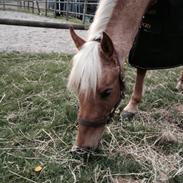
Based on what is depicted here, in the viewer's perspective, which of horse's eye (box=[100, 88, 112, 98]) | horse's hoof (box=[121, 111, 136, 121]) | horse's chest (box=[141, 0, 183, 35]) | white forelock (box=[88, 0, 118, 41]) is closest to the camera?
horse's eye (box=[100, 88, 112, 98])

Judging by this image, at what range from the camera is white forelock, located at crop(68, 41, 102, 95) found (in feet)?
8.15

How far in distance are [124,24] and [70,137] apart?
1.10 meters

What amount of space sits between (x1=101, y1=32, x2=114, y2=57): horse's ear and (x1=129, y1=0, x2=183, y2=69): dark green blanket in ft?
2.49

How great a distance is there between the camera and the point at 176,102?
4.19 m

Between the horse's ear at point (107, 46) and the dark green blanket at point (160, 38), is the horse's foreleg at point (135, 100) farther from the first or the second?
the horse's ear at point (107, 46)

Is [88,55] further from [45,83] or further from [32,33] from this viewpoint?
[32,33]

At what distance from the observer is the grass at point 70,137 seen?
2768 millimetres

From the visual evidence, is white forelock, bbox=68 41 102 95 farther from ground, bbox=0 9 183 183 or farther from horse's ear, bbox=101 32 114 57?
ground, bbox=0 9 183 183

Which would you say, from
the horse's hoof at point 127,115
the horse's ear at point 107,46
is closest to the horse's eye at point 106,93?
the horse's ear at point 107,46

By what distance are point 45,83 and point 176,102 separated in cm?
158

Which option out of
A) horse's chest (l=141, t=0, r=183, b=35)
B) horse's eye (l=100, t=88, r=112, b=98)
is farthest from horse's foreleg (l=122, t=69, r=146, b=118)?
horse's eye (l=100, t=88, r=112, b=98)

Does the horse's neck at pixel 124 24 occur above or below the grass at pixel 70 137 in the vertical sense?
above

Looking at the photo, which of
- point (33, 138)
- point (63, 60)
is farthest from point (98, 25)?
point (63, 60)

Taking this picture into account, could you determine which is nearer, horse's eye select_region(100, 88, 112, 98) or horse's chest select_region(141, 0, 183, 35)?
horse's eye select_region(100, 88, 112, 98)
